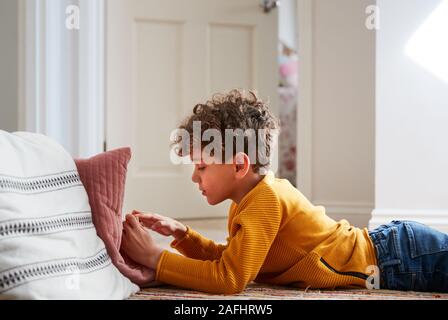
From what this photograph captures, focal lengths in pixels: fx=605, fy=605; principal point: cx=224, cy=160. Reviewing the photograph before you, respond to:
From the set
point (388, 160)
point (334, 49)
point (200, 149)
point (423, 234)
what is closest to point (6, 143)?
point (200, 149)

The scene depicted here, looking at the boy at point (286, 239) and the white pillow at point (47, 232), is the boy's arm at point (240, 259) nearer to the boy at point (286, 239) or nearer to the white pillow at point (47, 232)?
the boy at point (286, 239)

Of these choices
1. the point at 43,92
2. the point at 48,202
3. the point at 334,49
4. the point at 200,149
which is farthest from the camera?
the point at 334,49

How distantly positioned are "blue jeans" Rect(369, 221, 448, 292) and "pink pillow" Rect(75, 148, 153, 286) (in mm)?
491

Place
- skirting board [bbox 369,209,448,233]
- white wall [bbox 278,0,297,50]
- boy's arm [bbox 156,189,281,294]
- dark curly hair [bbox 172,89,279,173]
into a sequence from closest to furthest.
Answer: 1. boy's arm [bbox 156,189,281,294]
2. dark curly hair [bbox 172,89,279,173]
3. skirting board [bbox 369,209,448,233]
4. white wall [bbox 278,0,297,50]

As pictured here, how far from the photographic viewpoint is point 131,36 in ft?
8.18

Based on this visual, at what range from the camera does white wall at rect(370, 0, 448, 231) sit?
1.88m

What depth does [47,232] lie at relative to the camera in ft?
3.14

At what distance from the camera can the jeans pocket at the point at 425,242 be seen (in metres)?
1.20

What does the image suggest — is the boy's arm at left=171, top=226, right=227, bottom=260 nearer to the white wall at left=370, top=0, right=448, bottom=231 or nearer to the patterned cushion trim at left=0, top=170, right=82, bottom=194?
the patterned cushion trim at left=0, top=170, right=82, bottom=194

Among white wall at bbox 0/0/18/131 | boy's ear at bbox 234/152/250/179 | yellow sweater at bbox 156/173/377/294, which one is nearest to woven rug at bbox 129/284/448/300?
yellow sweater at bbox 156/173/377/294
